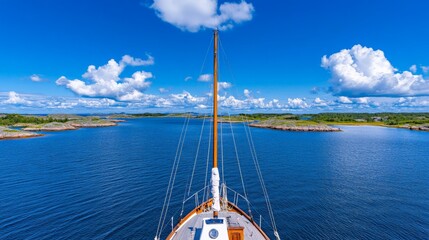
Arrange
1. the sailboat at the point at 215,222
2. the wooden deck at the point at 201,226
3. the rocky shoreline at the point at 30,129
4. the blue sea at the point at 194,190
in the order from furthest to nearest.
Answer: the rocky shoreline at the point at 30,129 → the blue sea at the point at 194,190 → the wooden deck at the point at 201,226 → the sailboat at the point at 215,222

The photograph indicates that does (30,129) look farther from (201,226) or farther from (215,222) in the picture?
(215,222)

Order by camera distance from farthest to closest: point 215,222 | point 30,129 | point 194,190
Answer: point 30,129
point 194,190
point 215,222

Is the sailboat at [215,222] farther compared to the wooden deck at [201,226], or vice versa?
the wooden deck at [201,226]

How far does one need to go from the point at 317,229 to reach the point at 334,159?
42636 millimetres

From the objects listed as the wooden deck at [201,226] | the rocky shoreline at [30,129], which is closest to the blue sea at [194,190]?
the wooden deck at [201,226]

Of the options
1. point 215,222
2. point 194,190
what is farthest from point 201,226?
point 194,190

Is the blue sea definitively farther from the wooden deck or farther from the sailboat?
the sailboat

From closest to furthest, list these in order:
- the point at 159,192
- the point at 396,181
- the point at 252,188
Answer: the point at 159,192 → the point at 252,188 → the point at 396,181

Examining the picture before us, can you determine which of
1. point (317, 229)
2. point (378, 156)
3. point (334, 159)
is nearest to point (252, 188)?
point (317, 229)

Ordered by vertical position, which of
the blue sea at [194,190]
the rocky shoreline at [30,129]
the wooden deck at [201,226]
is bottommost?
the blue sea at [194,190]

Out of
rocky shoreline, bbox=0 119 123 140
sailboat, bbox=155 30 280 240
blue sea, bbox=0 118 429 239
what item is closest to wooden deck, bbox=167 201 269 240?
sailboat, bbox=155 30 280 240

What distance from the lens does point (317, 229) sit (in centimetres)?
2636

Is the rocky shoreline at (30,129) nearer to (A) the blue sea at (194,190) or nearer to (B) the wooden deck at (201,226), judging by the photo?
(A) the blue sea at (194,190)

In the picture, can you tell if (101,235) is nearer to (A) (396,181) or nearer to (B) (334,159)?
(A) (396,181)
